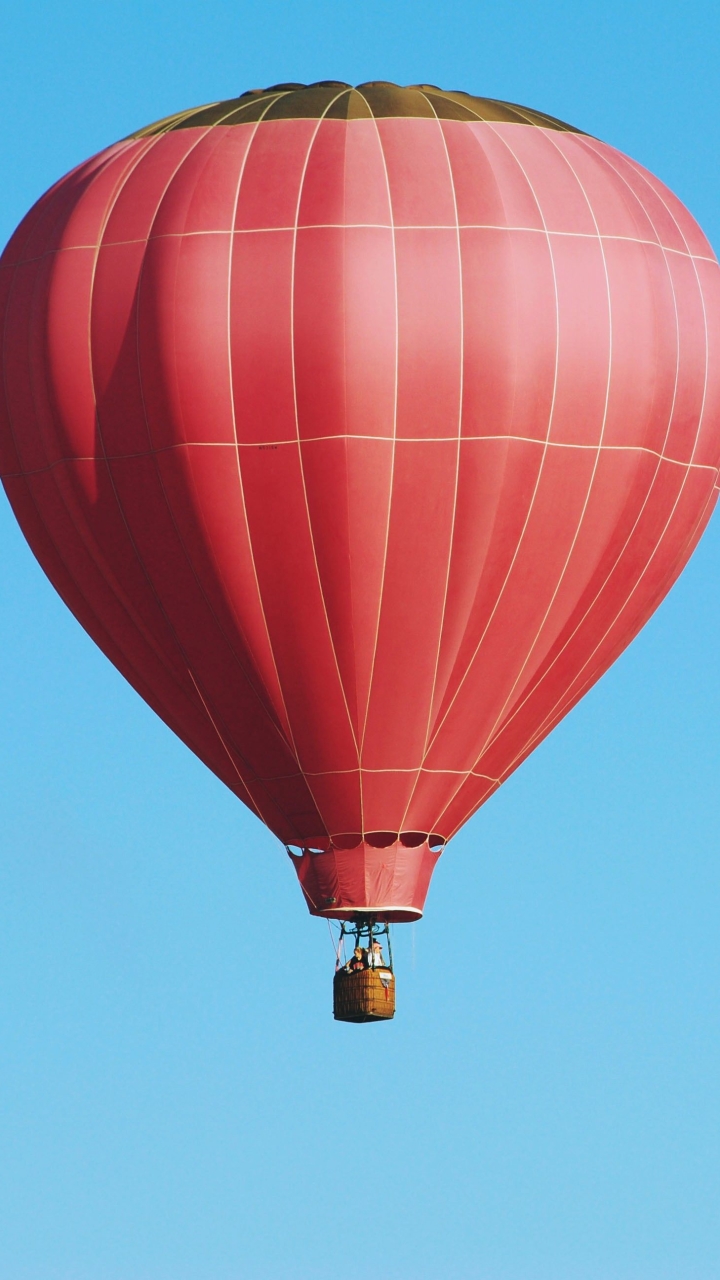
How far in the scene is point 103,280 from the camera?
34.0 m

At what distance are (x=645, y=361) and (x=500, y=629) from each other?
2376 millimetres

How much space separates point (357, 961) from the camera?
3428cm

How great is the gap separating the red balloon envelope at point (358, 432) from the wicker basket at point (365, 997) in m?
0.52

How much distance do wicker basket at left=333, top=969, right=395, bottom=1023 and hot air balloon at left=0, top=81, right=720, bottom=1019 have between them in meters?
0.03

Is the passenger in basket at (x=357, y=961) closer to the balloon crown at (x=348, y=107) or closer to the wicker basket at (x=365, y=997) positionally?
the wicker basket at (x=365, y=997)

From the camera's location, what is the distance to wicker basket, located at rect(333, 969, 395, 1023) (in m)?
34.1

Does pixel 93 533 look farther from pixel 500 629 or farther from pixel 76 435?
pixel 500 629

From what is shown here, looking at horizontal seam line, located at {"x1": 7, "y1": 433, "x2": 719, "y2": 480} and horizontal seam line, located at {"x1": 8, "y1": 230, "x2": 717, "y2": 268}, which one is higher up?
horizontal seam line, located at {"x1": 8, "y1": 230, "x2": 717, "y2": 268}

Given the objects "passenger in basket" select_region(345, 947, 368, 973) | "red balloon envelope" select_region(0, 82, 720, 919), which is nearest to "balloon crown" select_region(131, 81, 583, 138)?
"red balloon envelope" select_region(0, 82, 720, 919)

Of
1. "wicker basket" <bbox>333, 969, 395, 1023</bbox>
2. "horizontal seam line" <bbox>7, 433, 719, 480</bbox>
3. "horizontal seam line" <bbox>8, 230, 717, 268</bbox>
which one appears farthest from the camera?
"wicker basket" <bbox>333, 969, 395, 1023</bbox>

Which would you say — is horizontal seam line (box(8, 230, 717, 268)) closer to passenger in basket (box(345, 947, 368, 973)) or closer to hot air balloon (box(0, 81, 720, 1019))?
hot air balloon (box(0, 81, 720, 1019))

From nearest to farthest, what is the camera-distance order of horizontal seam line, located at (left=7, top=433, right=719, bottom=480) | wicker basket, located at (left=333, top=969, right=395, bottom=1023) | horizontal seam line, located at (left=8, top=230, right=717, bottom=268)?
1. horizontal seam line, located at (left=7, top=433, right=719, bottom=480)
2. horizontal seam line, located at (left=8, top=230, right=717, bottom=268)
3. wicker basket, located at (left=333, top=969, right=395, bottom=1023)

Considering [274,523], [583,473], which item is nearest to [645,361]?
[583,473]

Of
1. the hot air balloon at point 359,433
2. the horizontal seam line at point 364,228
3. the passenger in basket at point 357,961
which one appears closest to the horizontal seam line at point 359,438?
the hot air balloon at point 359,433
